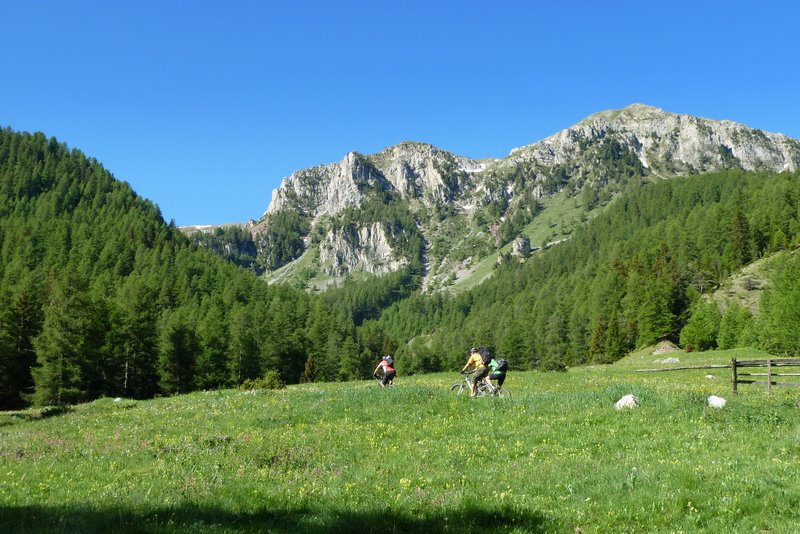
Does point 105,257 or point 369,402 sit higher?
point 105,257

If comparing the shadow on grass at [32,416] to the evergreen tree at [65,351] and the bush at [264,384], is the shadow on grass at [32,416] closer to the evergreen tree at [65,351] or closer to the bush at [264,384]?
the bush at [264,384]

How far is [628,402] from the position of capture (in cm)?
1897

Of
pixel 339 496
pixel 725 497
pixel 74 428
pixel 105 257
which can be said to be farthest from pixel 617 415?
pixel 105 257

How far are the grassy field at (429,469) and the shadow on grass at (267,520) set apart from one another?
1.6 inches

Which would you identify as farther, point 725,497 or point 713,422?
point 713,422

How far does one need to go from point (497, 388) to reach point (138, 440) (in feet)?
52.3

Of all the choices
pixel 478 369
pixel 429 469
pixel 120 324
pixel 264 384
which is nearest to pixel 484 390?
pixel 478 369

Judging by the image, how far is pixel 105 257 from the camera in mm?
159750

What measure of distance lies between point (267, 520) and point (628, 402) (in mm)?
14434

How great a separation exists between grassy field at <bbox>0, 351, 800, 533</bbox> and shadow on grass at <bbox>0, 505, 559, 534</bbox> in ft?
0.14

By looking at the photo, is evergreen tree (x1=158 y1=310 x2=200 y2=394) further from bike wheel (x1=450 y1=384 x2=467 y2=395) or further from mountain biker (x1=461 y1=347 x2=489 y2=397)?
mountain biker (x1=461 y1=347 x2=489 y2=397)

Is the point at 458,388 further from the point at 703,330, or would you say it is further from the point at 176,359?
the point at 703,330

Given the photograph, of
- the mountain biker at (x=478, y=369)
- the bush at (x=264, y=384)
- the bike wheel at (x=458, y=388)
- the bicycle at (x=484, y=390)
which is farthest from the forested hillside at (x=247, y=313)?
the mountain biker at (x=478, y=369)

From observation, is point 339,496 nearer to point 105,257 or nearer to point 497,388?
point 497,388
